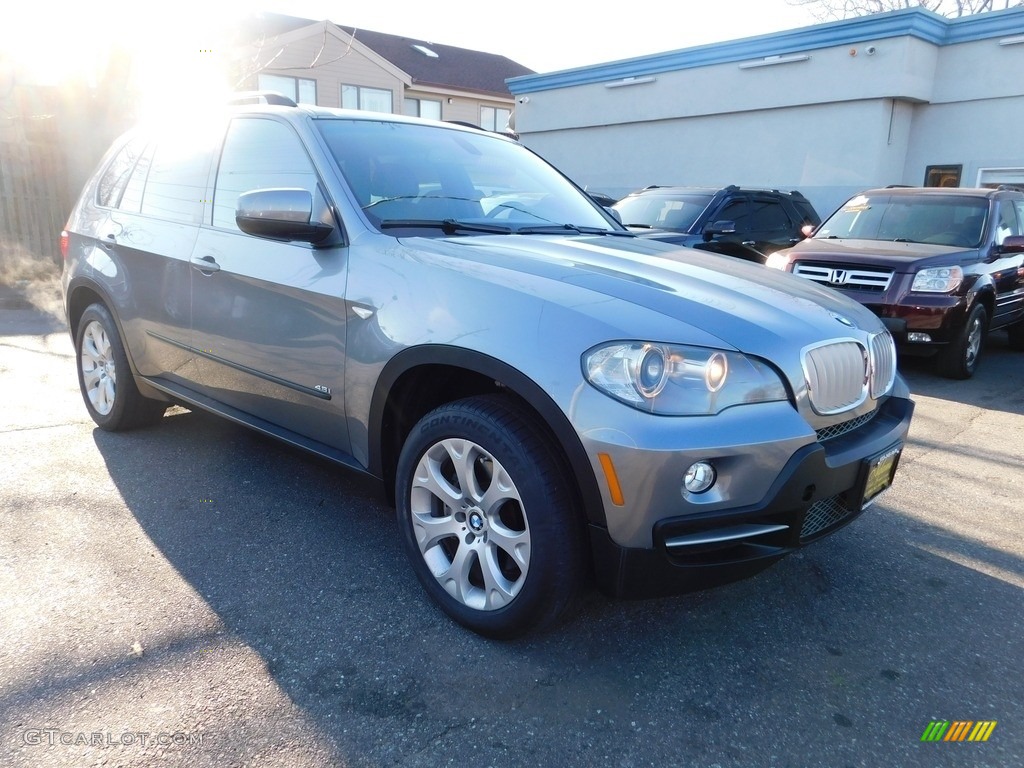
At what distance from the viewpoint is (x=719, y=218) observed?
9508 mm

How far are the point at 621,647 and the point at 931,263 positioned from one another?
5744 millimetres

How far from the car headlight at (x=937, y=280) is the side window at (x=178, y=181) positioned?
5816mm

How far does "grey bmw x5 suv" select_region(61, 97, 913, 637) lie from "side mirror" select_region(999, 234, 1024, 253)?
551 centimetres

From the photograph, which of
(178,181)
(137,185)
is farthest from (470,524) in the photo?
(137,185)

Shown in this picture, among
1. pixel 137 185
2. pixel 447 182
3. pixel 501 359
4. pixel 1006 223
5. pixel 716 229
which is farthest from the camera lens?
pixel 716 229

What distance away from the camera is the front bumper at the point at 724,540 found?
2373mm

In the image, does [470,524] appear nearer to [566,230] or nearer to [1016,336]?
[566,230]

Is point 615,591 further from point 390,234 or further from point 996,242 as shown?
point 996,242

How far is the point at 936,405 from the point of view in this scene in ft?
20.9

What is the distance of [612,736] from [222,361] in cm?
242

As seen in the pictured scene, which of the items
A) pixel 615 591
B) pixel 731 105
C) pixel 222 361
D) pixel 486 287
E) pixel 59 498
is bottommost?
pixel 59 498

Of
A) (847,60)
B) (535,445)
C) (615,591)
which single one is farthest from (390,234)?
(847,60)

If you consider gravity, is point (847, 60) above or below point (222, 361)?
above

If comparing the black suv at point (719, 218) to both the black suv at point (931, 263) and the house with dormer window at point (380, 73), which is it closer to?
the black suv at point (931, 263)
